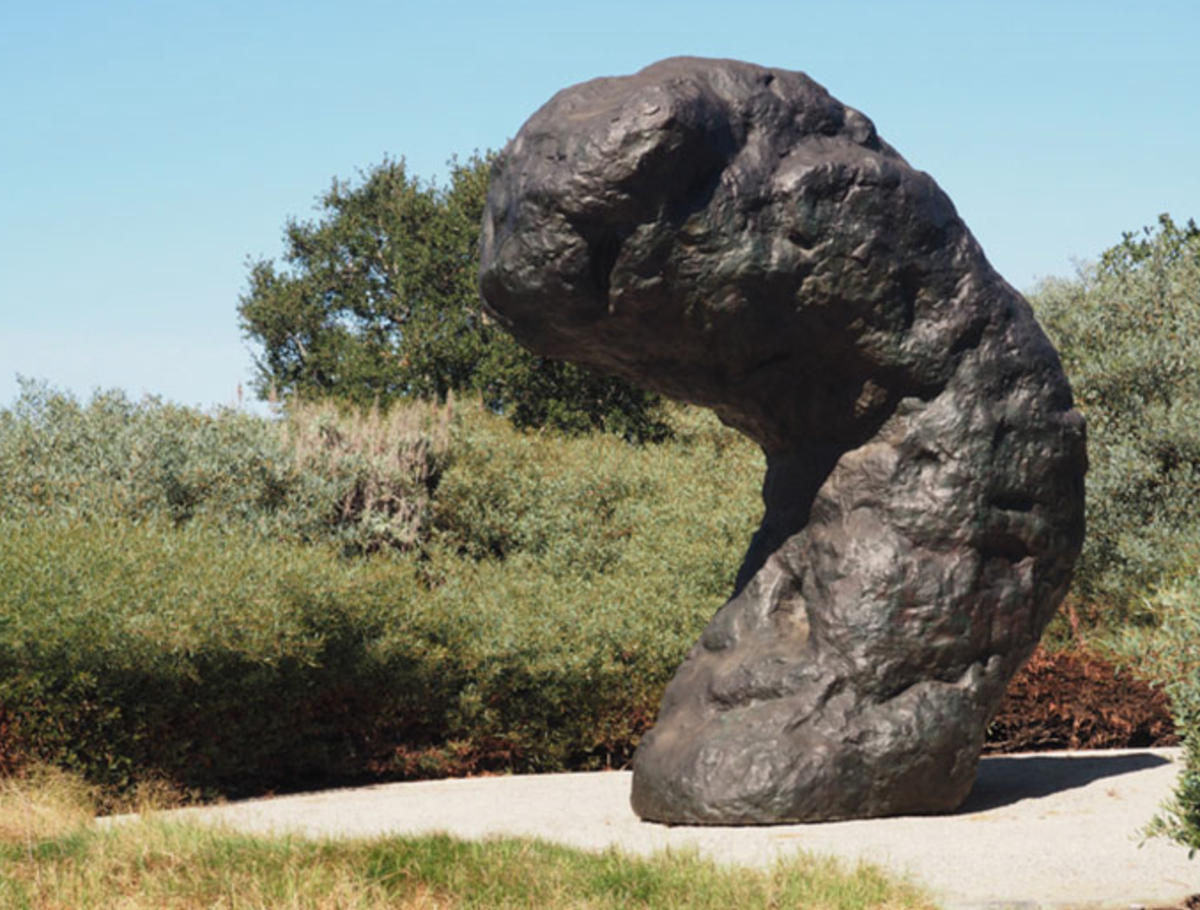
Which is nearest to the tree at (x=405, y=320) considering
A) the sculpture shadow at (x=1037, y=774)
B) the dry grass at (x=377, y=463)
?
the dry grass at (x=377, y=463)

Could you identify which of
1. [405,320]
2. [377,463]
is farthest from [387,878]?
[405,320]

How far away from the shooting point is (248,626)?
7820 mm

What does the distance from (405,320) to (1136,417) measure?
1424cm

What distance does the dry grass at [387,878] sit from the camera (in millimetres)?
4680

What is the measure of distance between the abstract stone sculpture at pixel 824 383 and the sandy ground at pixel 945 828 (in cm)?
31

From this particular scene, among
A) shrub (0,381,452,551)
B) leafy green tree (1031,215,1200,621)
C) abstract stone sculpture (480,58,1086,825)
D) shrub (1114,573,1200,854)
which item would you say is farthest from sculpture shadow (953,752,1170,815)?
shrub (0,381,452,551)

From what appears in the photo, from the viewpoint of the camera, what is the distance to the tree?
2183 centimetres

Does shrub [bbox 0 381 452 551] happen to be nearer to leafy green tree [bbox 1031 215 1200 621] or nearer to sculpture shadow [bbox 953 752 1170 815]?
sculpture shadow [bbox 953 752 1170 815]

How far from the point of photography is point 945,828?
5.93 m

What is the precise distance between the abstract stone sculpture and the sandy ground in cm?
31

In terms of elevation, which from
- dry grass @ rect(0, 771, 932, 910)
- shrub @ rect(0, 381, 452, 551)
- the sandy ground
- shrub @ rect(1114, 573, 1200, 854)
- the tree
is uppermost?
the tree

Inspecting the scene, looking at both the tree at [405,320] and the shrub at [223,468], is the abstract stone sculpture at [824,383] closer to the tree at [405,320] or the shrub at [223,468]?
the shrub at [223,468]

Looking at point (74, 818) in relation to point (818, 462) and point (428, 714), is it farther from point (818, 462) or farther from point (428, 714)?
point (818, 462)

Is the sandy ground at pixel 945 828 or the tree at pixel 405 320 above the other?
the tree at pixel 405 320
